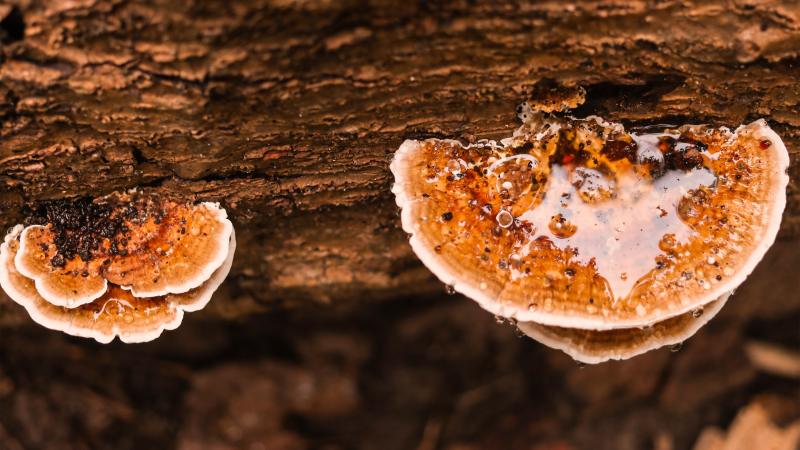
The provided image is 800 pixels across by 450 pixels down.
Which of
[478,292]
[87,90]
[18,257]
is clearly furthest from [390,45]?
[18,257]

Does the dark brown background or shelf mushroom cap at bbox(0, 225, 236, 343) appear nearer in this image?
the dark brown background

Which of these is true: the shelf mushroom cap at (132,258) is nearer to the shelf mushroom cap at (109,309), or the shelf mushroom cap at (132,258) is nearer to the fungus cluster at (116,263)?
the fungus cluster at (116,263)

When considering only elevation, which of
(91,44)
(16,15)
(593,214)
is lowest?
(593,214)

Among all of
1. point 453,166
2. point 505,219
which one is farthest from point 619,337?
point 453,166

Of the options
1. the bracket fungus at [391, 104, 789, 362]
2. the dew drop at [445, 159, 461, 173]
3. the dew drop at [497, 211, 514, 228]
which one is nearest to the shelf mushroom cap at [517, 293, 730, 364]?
the bracket fungus at [391, 104, 789, 362]

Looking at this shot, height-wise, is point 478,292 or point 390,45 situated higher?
point 390,45

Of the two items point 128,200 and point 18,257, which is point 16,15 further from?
point 18,257

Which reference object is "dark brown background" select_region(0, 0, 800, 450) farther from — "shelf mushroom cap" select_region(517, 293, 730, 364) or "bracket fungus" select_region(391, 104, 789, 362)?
"shelf mushroom cap" select_region(517, 293, 730, 364)
